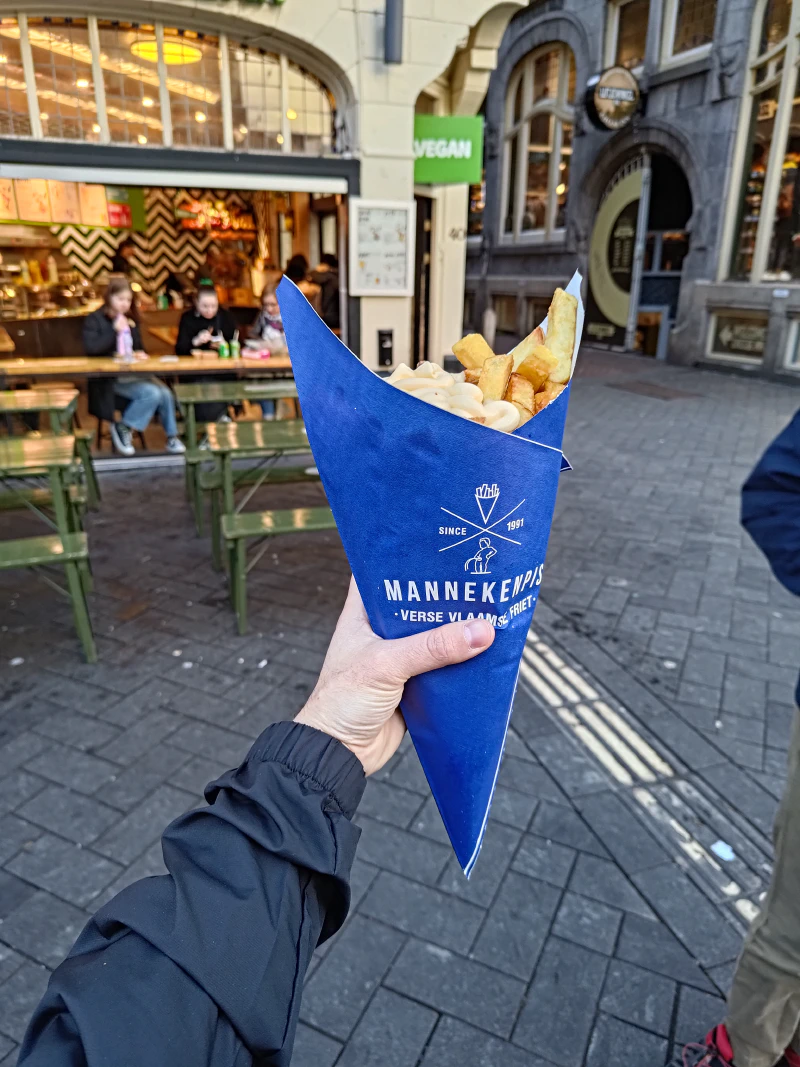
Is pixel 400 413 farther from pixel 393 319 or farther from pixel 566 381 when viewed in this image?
pixel 393 319

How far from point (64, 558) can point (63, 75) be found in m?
5.43

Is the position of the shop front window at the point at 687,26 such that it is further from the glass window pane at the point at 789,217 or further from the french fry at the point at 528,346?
the french fry at the point at 528,346

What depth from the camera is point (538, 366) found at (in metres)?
1.35

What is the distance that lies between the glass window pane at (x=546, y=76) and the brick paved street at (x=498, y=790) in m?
16.7

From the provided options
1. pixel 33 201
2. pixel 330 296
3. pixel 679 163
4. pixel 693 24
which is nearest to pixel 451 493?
pixel 330 296

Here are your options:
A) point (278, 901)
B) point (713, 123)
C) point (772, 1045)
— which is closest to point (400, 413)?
point (278, 901)

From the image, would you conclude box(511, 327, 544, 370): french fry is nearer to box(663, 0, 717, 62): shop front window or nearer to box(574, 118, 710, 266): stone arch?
box(574, 118, 710, 266): stone arch

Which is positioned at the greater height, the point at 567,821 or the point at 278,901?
the point at 278,901

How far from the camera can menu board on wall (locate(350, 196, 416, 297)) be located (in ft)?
26.4

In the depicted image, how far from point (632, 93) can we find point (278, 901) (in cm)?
1742

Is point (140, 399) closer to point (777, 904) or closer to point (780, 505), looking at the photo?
point (780, 505)

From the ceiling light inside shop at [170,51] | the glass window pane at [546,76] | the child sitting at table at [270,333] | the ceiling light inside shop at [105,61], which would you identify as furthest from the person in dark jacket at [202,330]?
the glass window pane at [546,76]

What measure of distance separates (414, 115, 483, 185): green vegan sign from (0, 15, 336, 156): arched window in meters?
1.31

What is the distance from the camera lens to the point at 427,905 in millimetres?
2764
